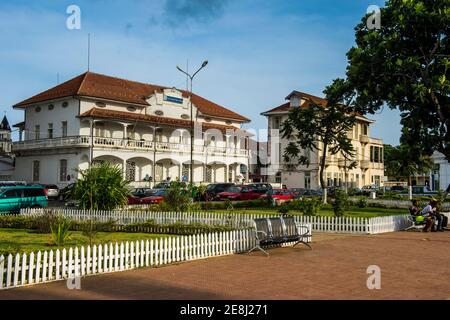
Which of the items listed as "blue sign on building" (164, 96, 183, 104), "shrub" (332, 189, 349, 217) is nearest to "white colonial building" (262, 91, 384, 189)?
"blue sign on building" (164, 96, 183, 104)

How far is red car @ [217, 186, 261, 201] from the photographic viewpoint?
40.3 meters

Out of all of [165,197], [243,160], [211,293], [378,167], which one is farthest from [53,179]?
[378,167]

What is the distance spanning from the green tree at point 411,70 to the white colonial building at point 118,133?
2511cm

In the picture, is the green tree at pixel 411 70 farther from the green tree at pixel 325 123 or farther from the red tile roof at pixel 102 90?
the red tile roof at pixel 102 90

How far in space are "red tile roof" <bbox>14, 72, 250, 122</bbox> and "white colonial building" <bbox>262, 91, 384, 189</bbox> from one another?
13.1 m

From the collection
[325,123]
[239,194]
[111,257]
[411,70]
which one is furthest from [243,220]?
[239,194]

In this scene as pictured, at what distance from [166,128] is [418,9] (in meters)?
32.6

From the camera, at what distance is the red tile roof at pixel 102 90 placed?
4841cm

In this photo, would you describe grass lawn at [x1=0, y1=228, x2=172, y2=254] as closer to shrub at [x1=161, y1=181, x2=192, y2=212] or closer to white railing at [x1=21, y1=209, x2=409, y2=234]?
white railing at [x1=21, y1=209, x2=409, y2=234]

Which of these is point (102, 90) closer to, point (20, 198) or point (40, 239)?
point (20, 198)

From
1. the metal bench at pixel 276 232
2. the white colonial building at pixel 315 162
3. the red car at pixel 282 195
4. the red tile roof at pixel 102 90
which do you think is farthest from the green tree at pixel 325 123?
the white colonial building at pixel 315 162

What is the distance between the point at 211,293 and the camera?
28.2 feet

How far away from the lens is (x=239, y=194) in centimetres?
4069

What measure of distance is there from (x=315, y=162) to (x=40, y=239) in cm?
5336
